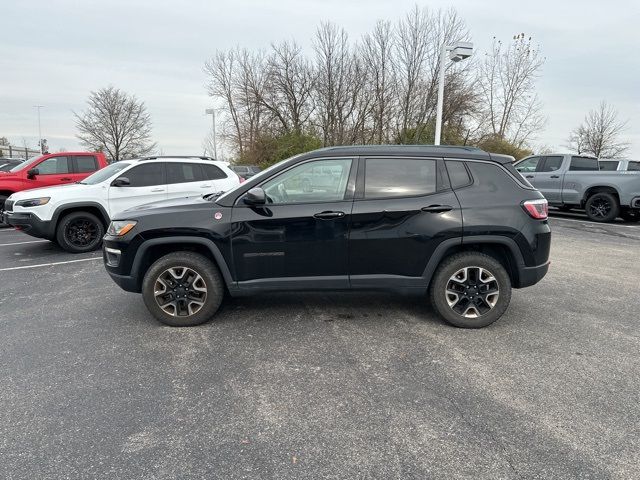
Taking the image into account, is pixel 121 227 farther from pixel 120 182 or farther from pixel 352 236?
pixel 120 182

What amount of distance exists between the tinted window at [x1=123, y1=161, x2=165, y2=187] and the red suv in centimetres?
311

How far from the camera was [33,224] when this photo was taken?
7625 millimetres

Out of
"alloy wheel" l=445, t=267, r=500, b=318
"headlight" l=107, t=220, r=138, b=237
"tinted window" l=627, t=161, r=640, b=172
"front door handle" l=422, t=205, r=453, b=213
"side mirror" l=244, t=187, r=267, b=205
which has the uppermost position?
"tinted window" l=627, t=161, r=640, b=172

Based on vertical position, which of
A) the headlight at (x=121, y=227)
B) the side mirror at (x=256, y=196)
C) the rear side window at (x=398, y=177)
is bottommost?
the headlight at (x=121, y=227)

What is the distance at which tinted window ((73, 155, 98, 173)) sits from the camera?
10609 mm

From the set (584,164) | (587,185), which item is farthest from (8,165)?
(584,164)

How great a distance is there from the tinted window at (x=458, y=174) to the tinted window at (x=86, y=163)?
9.56m

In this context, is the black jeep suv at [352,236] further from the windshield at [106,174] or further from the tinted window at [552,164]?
the tinted window at [552,164]

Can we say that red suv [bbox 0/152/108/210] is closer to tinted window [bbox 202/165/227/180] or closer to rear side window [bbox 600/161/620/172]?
tinted window [bbox 202/165/227/180]

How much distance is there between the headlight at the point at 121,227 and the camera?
4.12 meters

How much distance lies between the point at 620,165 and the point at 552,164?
219 centimetres

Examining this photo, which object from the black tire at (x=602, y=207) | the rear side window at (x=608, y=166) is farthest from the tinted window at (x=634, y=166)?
the black tire at (x=602, y=207)

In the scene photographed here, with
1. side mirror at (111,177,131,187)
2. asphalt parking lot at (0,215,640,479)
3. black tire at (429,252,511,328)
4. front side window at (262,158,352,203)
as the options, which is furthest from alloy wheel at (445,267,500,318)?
side mirror at (111,177,131,187)

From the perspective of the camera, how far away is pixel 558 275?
6285mm
